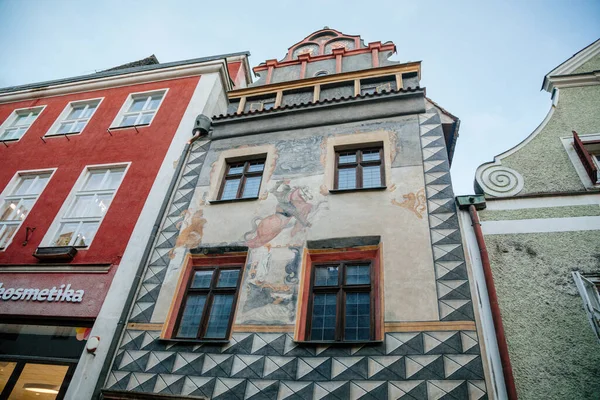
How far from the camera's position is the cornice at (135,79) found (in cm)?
1277

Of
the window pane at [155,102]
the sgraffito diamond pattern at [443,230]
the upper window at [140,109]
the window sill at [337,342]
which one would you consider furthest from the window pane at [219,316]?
the window pane at [155,102]

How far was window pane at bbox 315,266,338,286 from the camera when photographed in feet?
22.2

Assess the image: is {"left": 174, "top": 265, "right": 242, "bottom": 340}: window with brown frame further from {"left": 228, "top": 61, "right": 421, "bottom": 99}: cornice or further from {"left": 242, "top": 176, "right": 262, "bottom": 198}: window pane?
{"left": 228, "top": 61, "right": 421, "bottom": 99}: cornice

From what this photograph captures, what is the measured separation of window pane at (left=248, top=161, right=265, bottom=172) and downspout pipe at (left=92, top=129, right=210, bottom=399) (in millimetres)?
1867

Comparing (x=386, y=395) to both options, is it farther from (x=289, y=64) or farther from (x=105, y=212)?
(x=289, y=64)

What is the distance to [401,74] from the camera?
10.4 meters

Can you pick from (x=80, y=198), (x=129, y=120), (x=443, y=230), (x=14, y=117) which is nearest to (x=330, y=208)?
(x=443, y=230)

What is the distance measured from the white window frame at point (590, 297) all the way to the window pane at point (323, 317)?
3735mm

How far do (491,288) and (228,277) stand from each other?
15.4ft

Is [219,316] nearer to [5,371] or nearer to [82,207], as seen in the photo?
[5,371]

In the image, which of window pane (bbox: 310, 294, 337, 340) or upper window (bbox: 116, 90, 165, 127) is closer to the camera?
window pane (bbox: 310, 294, 337, 340)

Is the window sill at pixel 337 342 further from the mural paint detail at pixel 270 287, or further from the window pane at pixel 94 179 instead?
the window pane at pixel 94 179

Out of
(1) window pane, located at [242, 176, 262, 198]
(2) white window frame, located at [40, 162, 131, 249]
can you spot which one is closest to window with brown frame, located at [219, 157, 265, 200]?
(1) window pane, located at [242, 176, 262, 198]

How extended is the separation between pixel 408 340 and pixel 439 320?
57 centimetres
